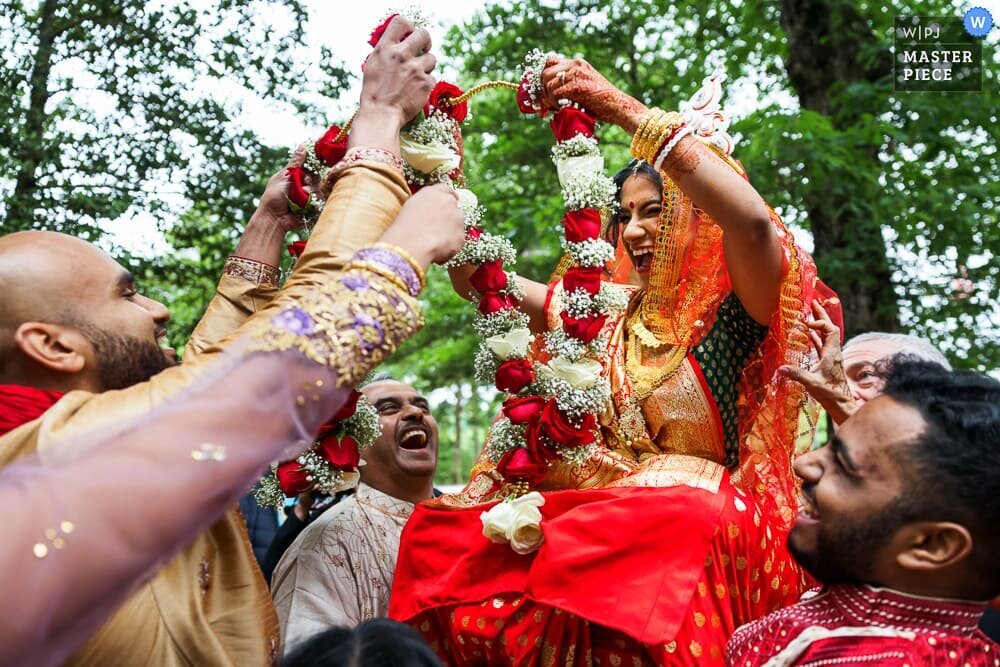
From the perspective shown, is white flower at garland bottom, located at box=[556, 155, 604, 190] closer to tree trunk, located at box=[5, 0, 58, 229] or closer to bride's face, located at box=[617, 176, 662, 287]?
bride's face, located at box=[617, 176, 662, 287]

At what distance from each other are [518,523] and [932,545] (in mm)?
1143

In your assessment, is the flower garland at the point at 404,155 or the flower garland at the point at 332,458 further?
the flower garland at the point at 332,458

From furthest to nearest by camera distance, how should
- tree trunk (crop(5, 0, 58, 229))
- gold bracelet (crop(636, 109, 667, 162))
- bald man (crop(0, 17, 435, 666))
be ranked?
tree trunk (crop(5, 0, 58, 229))
gold bracelet (crop(636, 109, 667, 162))
bald man (crop(0, 17, 435, 666))

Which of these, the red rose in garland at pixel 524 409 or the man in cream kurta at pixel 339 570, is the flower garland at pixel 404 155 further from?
the man in cream kurta at pixel 339 570

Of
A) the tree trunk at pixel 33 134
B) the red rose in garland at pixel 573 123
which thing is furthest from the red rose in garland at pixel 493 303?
the tree trunk at pixel 33 134

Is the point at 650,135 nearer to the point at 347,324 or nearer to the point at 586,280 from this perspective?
the point at 586,280

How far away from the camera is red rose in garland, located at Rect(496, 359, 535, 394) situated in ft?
9.53

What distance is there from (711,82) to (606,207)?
51 cm

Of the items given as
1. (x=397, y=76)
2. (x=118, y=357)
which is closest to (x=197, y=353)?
(x=118, y=357)

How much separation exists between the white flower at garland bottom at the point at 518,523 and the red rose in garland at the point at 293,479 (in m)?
0.58

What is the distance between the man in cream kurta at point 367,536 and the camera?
132 inches

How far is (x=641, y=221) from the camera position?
3133 millimetres

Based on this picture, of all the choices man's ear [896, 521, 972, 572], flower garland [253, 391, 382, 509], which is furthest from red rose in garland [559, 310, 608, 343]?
man's ear [896, 521, 972, 572]

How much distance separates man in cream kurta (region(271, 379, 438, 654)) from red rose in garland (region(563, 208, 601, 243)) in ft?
4.81
